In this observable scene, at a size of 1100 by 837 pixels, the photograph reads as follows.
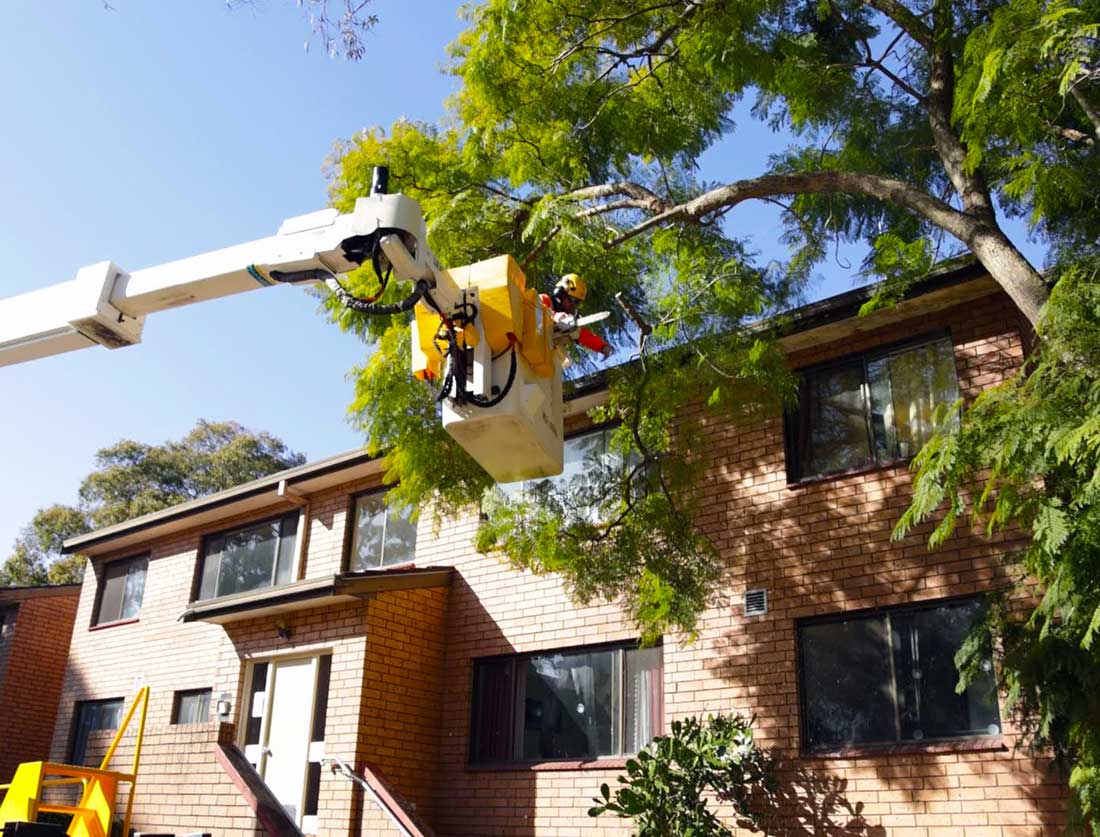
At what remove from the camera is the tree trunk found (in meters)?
7.55

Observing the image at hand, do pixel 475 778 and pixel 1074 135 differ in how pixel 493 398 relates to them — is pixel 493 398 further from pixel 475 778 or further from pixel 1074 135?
pixel 475 778

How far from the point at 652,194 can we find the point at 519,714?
6380 mm

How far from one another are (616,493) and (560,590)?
2.26 metres

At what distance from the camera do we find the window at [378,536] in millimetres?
15242

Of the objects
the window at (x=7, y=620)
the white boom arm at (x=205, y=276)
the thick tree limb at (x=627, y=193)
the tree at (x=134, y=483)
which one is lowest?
the white boom arm at (x=205, y=276)

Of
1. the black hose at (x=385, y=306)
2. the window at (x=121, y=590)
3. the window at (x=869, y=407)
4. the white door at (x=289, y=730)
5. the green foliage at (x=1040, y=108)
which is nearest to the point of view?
the black hose at (x=385, y=306)

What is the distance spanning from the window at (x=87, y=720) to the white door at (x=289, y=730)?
6.28m

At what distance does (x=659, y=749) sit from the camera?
10117mm

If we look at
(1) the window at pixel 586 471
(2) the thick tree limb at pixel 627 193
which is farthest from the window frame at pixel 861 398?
(2) the thick tree limb at pixel 627 193

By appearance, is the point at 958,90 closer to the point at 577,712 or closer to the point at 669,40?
the point at 669,40

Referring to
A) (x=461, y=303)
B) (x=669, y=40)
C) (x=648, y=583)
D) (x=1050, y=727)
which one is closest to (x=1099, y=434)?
(x=1050, y=727)

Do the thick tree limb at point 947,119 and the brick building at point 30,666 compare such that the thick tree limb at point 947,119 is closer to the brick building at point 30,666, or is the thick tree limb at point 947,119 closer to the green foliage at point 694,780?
the green foliage at point 694,780

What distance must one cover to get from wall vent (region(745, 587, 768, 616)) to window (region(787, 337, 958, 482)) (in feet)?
4.10

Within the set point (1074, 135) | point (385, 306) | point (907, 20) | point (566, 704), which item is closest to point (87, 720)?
point (566, 704)
